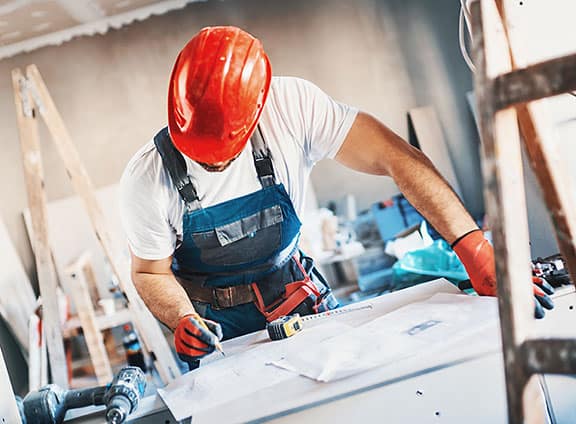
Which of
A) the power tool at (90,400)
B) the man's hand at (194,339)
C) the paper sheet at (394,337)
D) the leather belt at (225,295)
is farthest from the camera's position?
the leather belt at (225,295)

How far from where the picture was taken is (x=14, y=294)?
4520 mm

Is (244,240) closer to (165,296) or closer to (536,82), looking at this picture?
(165,296)

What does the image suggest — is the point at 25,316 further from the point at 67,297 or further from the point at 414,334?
the point at 414,334

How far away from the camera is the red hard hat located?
4.87ft

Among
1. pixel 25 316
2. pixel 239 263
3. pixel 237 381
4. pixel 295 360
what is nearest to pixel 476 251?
pixel 295 360

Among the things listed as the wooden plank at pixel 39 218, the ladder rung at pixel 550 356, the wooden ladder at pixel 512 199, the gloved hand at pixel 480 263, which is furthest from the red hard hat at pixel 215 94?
the wooden plank at pixel 39 218

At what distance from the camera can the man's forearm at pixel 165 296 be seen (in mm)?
1651

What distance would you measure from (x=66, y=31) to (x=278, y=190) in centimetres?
394

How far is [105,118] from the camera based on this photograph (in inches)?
201

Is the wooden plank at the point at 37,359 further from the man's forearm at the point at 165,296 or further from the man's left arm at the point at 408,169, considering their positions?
the man's left arm at the point at 408,169

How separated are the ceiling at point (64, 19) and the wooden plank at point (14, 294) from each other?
1.54m

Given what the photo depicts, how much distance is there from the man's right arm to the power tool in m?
0.25

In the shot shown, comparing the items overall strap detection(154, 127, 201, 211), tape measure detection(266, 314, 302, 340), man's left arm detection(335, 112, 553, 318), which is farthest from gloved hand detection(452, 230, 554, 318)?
overall strap detection(154, 127, 201, 211)

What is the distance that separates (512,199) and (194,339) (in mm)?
880
